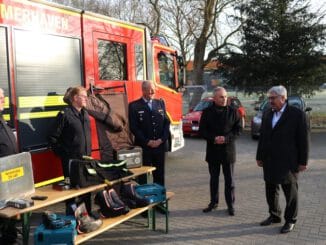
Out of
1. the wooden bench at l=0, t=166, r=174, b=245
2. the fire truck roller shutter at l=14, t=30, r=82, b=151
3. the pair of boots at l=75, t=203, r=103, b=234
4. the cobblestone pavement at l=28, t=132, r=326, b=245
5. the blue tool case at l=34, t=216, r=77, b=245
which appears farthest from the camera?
the fire truck roller shutter at l=14, t=30, r=82, b=151

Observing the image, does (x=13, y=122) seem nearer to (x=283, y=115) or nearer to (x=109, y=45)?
(x=109, y=45)

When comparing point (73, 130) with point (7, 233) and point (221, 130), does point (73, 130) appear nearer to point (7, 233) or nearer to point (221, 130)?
point (7, 233)

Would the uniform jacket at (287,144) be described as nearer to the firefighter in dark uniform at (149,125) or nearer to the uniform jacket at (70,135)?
the firefighter in dark uniform at (149,125)

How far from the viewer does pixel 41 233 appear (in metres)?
4.25

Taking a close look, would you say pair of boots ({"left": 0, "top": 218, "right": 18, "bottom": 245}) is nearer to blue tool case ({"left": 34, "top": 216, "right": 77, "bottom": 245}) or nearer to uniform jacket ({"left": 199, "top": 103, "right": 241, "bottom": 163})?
blue tool case ({"left": 34, "top": 216, "right": 77, "bottom": 245})

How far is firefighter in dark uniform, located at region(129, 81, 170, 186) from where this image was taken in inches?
253

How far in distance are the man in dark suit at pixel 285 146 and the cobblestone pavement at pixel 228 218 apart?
36 centimetres

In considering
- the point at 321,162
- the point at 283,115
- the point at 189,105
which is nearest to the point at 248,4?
the point at 189,105

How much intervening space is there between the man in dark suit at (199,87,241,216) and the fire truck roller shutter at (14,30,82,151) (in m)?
2.21

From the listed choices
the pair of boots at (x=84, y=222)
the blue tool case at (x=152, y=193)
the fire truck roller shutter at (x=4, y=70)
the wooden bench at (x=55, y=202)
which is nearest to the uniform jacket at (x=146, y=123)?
the wooden bench at (x=55, y=202)

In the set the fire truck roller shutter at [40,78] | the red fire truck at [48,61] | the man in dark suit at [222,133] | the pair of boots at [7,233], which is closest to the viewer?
the pair of boots at [7,233]

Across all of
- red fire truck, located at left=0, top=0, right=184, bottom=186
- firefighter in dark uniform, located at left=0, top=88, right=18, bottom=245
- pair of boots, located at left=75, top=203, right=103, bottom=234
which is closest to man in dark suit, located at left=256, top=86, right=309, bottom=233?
pair of boots, located at left=75, top=203, right=103, bottom=234

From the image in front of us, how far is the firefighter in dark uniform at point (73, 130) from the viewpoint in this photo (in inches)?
219

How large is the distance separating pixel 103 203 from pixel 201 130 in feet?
6.81
